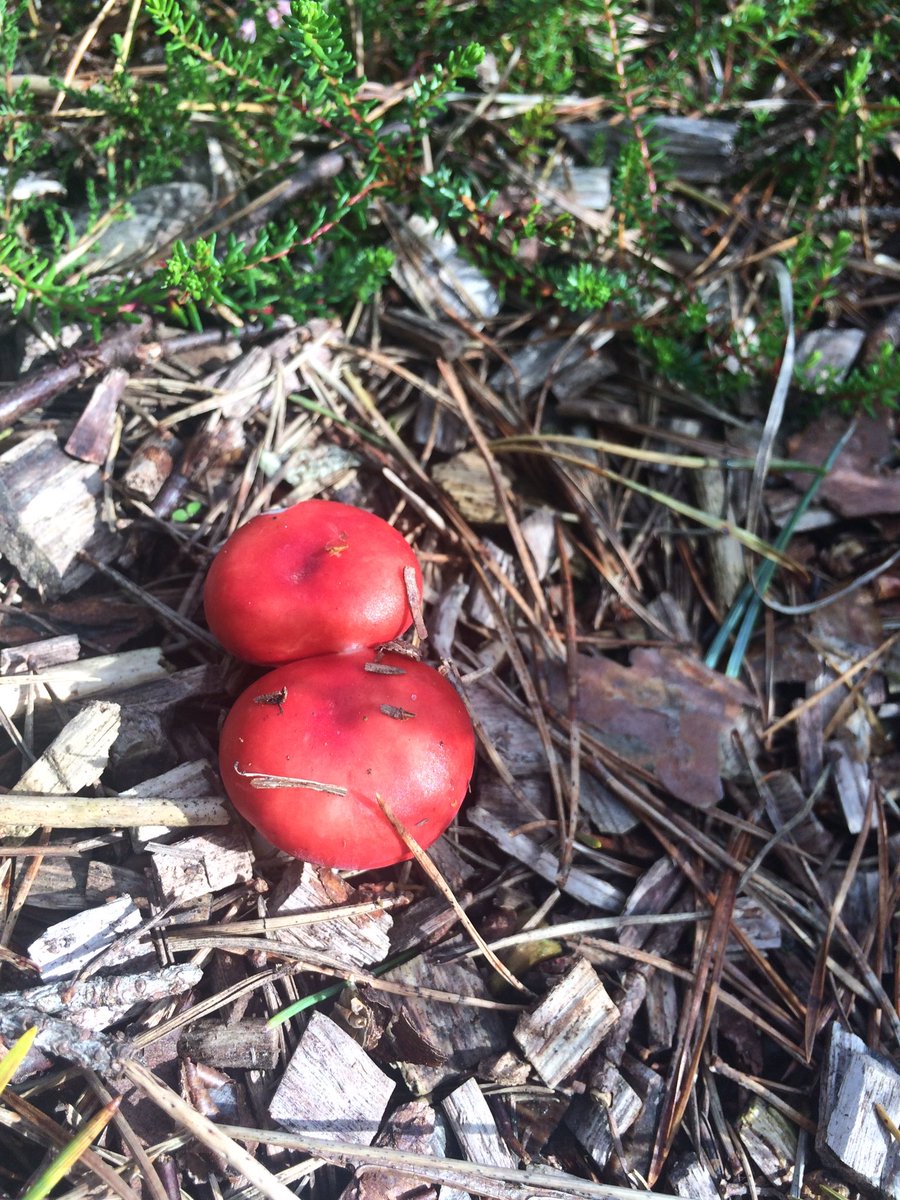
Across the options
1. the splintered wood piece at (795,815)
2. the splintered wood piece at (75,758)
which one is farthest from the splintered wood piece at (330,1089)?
the splintered wood piece at (795,815)

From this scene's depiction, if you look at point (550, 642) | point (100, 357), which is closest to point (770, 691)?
point (550, 642)

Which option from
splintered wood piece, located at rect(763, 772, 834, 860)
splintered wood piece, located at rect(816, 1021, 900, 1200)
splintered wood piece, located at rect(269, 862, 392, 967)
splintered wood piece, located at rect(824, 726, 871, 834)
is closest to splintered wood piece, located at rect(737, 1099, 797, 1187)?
splintered wood piece, located at rect(816, 1021, 900, 1200)

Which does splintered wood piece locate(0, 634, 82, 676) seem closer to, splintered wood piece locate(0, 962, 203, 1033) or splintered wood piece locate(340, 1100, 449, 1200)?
splintered wood piece locate(0, 962, 203, 1033)

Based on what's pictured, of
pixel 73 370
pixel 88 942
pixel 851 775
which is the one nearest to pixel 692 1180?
pixel 851 775

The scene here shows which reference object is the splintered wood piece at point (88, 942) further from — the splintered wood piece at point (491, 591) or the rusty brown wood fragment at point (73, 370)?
the rusty brown wood fragment at point (73, 370)

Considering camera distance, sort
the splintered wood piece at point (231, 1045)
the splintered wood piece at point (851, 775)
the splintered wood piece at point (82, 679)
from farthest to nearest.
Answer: the splintered wood piece at point (851, 775)
the splintered wood piece at point (82, 679)
the splintered wood piece at point (231, 1045)
